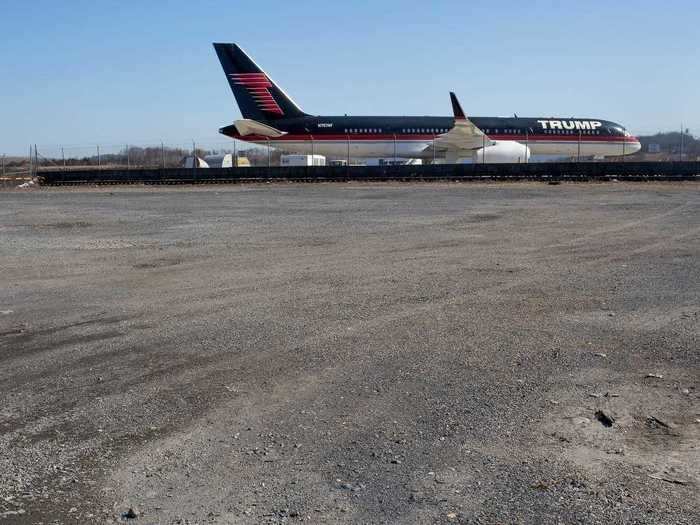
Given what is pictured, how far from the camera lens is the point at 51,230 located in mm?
16578

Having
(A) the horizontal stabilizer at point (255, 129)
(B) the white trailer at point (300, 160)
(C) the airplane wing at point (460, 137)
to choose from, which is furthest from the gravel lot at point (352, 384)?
(B) the white trailer at point (300, 160)

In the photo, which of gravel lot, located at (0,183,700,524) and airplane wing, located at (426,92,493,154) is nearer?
gravel lot, located at (0,183,700,524)

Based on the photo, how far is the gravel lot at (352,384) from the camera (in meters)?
3.98

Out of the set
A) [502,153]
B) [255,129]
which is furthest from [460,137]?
[255,129]

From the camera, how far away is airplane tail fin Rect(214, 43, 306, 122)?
148ft

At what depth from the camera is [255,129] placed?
44281mm

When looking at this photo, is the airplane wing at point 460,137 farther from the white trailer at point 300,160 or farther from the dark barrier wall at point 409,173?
the dark barrier wall at point 409,173

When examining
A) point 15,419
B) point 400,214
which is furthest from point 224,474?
point 400,214

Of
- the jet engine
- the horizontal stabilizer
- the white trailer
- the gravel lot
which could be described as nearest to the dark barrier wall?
the horizontal stabilizer

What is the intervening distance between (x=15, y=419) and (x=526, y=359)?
384 cm

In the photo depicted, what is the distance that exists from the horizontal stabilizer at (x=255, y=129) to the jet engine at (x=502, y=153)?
1134 cm

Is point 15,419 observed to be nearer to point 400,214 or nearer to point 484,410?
point 484,410

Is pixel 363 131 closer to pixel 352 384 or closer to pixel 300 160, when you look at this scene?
pixel 300 160

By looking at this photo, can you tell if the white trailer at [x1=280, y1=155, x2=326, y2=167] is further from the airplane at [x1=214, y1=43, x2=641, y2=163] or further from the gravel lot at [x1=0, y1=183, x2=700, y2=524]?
the gravel lot at [x1=0, y1=183, x2=700, y2=524]
